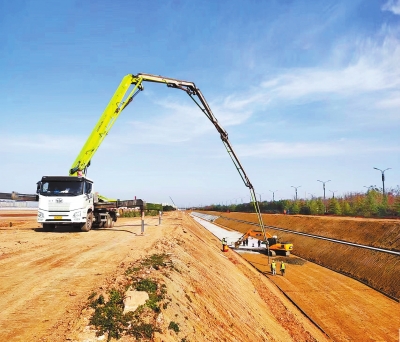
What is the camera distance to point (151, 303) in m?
7.73

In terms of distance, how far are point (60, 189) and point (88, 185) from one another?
2.18m

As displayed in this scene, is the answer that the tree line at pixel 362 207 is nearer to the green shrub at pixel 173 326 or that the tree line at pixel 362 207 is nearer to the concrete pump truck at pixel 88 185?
the concrete pump truck at pixel 88 185

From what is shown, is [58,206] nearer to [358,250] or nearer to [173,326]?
[173,326]

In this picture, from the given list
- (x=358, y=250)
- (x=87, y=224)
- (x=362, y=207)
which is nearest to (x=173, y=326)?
(x=87, y=224)

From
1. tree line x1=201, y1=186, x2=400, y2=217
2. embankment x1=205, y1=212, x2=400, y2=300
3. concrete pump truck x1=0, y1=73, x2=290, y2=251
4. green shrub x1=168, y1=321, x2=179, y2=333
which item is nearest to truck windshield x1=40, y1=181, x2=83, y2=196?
concrete pump truck x1=0, y1=73, x2=290, y2=251

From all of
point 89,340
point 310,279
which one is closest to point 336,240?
point 310,279

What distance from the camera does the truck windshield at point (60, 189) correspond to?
19969 mm

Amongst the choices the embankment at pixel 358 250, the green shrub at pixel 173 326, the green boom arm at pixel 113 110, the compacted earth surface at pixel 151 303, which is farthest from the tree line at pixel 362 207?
the green shrub at pixel 173 326

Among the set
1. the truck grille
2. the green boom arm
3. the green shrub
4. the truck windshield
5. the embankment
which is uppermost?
the green boom arm

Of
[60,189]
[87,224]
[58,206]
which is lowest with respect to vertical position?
[87,224]

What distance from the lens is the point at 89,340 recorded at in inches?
225

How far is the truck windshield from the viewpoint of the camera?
20.0m

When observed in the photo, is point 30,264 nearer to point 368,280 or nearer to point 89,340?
point 89,340

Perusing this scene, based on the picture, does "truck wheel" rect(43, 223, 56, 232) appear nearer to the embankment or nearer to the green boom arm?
the green boom arm
